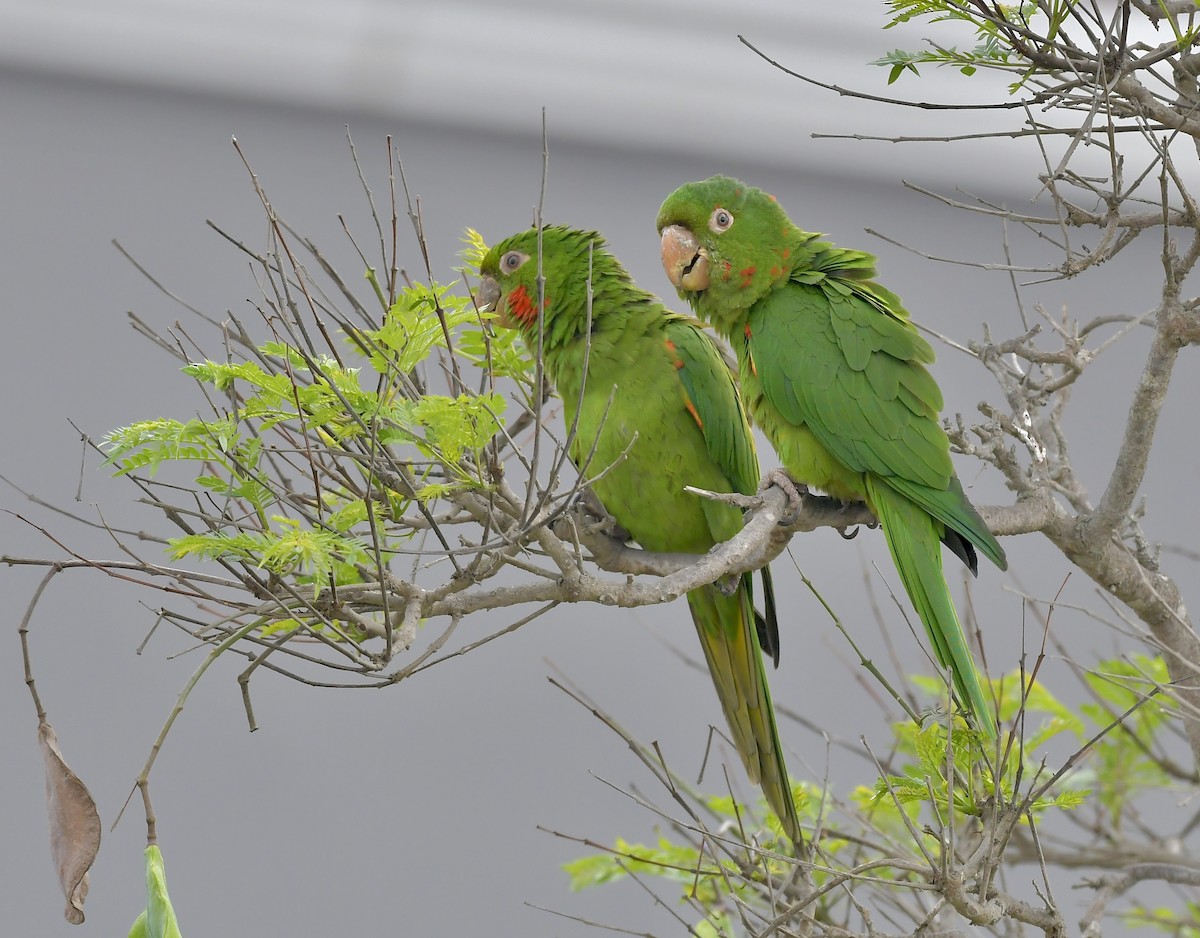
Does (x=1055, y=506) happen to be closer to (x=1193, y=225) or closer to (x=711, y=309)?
(x=1193, y=225)

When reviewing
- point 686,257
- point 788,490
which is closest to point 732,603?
point 788,490

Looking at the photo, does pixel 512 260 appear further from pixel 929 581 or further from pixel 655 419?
pixel 929 581

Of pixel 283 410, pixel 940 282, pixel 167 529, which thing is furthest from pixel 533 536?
pixel 940 282

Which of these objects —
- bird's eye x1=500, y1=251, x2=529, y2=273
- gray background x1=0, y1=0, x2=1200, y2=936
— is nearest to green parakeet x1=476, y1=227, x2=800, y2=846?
bird's eye x1=500, y1=251, x2=529, y2=273

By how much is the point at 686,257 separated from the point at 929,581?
0.51 m

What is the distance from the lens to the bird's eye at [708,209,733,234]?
4.55 feet

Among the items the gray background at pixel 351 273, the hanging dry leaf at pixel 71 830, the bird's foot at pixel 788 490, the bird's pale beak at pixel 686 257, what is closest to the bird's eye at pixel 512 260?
the bird's pale beak at pixel 686 257

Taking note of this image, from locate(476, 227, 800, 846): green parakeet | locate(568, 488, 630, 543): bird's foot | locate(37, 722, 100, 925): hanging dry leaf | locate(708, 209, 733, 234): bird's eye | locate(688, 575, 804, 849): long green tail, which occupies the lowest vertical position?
locate(37, 722, 100, 925): hanging dry leaf

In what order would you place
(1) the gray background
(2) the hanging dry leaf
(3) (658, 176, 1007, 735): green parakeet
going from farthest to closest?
(1) the gray background, (3) (658, 176, 1007, 735): green parakeet, (2) the hanging dry leaf

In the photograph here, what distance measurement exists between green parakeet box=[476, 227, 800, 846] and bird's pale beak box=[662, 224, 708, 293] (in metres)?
0.07

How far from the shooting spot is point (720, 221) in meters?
1.39

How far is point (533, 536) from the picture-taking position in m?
0.90

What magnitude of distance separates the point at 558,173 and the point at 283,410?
7.56 feet

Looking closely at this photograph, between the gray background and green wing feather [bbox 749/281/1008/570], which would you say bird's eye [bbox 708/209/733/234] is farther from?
the gray background
